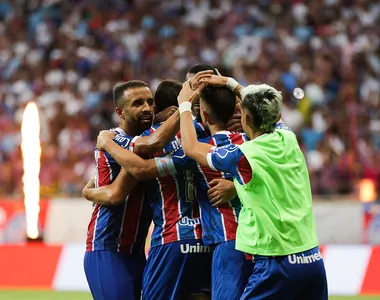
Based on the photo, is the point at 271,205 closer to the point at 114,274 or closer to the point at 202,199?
the point at 202,199

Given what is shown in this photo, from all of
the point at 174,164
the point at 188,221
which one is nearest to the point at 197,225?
the point at 188,221

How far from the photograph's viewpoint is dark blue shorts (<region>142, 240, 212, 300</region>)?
621cm

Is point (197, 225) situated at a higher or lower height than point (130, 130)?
lower

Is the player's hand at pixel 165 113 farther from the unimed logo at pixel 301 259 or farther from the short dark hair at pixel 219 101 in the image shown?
the unimed logo at pixel 301 259

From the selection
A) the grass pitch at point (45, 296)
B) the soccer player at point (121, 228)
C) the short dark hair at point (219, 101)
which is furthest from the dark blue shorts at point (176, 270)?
the grass pitch at point (45, 296)

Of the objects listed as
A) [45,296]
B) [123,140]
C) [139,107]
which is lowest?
[45,296]

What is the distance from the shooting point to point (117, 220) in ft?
21.5

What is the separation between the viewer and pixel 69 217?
559 inches

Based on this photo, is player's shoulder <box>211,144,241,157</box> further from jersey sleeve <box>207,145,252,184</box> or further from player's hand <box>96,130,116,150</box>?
player's hand <box>96,130,116,150</box>

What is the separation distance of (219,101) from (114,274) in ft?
4.97

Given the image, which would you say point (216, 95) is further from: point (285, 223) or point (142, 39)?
point (142, 39)

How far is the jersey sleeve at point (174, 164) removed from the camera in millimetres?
6188

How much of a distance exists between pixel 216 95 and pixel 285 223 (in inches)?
42.8


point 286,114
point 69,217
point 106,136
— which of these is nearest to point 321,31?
point 286,114
